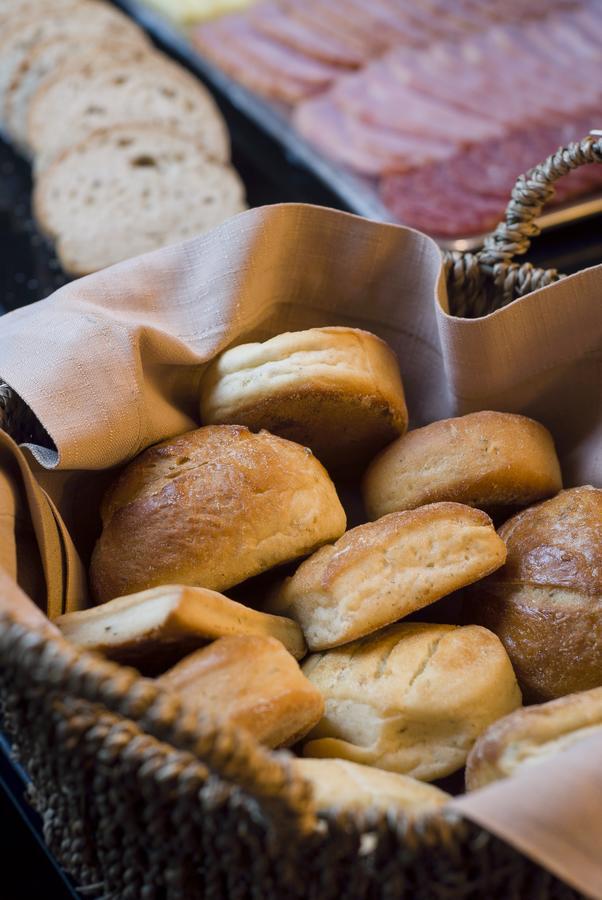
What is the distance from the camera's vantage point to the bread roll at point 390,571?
0.92 meters

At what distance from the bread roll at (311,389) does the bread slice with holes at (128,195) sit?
3.08 ft

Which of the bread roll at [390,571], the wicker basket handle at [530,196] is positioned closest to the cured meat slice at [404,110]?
the wicker basket handle at [530,196]

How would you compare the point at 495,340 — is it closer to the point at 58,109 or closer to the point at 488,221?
the point at 488,221

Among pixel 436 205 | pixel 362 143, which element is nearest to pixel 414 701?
pixel 436 205

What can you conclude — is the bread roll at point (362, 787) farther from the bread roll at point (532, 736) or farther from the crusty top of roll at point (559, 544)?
the crusty top of roll at point (559, 544)

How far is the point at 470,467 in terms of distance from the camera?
1062 mm

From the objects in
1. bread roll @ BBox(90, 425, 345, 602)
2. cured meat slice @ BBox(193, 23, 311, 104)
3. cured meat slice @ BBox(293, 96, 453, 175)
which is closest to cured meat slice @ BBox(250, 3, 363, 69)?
cured meat slice @ BBox(193, 23, 311, 104)

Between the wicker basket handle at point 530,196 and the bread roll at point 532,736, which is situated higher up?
the wicker basket handle at point 530,196

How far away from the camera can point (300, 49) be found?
2.58m

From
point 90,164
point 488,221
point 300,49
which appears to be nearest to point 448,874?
point 488,221

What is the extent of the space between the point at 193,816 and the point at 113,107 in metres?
1.98

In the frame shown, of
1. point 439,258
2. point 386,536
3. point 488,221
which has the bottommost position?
point 488,221

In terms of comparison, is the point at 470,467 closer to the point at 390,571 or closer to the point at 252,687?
the point at 390,571

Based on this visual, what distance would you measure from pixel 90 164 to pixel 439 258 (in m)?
1.22
